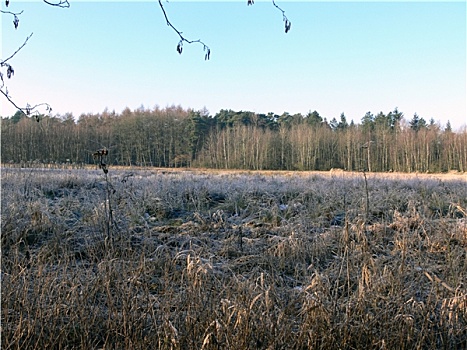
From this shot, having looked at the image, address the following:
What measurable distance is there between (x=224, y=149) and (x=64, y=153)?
64.4 feet

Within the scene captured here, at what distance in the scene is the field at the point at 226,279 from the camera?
2758mm

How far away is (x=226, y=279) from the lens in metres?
3.76

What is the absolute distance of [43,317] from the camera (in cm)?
283

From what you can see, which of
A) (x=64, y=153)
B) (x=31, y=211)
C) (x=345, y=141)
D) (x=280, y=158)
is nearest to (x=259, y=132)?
(x=280, y=158)

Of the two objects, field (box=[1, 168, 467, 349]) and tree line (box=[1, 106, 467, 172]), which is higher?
tree line (box=[1, 106, 467, 172])

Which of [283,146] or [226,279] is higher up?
[283,146]

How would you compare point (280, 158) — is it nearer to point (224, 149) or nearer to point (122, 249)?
point (224, 149)

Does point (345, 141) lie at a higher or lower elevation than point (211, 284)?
higher

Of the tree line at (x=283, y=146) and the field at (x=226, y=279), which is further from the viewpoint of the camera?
the tree line at (x=283, y=146)

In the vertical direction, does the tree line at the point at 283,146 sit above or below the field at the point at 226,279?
above

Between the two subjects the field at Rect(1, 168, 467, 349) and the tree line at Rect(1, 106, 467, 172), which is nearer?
the field at Rect(1, 168, 467, 349)

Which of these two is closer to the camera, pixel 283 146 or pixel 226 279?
pixel 226 279

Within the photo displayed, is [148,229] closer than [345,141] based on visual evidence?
Yes

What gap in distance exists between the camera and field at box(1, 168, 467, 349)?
109 inches
